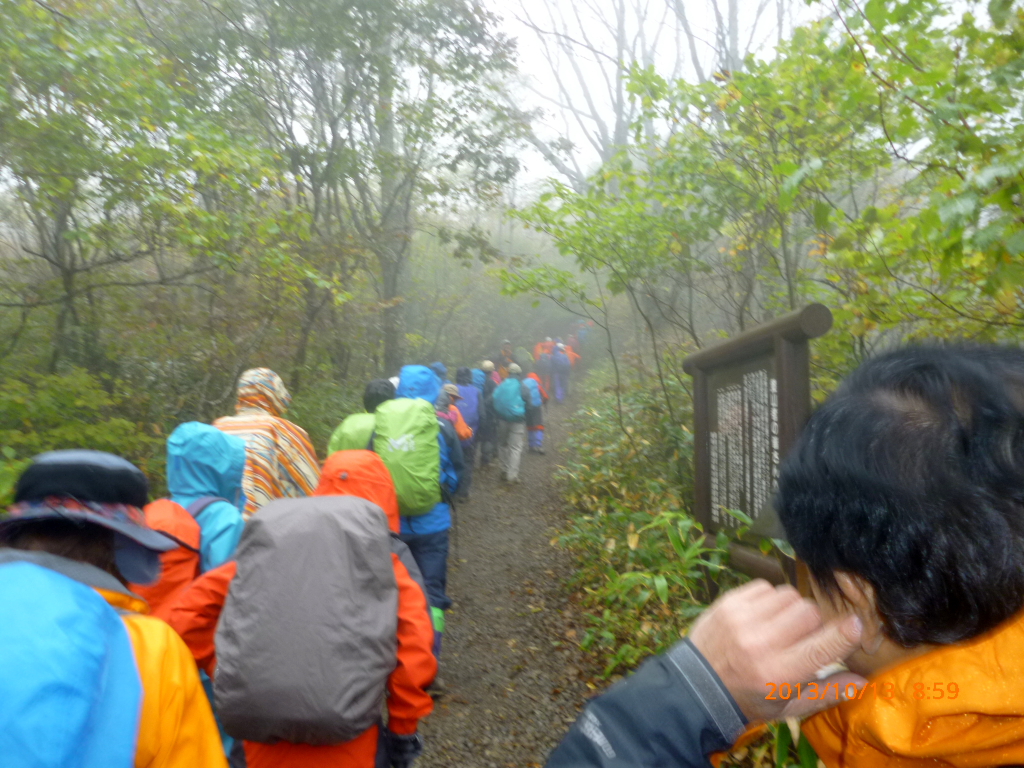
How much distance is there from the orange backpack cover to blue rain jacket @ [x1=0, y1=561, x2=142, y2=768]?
1.45 m

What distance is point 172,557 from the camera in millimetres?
2408

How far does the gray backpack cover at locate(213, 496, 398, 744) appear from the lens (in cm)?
183

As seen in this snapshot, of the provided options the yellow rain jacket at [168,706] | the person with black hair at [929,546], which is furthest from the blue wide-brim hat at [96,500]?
the person with black hair at [929,546]

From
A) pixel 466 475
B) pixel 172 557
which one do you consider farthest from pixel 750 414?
pixel 466 475

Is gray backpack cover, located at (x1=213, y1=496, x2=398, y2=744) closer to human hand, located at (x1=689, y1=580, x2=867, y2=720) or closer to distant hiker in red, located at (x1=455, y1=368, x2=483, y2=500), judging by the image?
human hand, located at (x1=689, y1=580, x2=867, y2=720)

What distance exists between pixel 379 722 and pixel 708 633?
176 centimetres

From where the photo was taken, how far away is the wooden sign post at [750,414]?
2.64 metres

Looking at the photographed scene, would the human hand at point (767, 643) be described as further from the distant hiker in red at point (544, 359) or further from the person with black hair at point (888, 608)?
the distant hiker in red at point (544, 359)

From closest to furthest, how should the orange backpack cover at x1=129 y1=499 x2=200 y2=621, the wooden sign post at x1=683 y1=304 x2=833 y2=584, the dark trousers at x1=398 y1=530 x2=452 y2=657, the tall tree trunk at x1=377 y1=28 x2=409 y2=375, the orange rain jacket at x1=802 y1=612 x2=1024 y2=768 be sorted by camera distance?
1. the orange rain jacket at x1=802 y1=612 x2=1024 y2=768
2. the orange backpack cover at x1=129 y1=499 x2=200 y2=621
3. the wooden sign post at x1=683 y1=304 x2=833 y2=584
4. the dark trousers at x1=398 y1=530 x2=452 y2=657
5. the tall tree trunk at x1=377 y1=28 x2=409 y2=375

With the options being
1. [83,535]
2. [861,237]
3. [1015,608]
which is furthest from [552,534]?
[1015,608]

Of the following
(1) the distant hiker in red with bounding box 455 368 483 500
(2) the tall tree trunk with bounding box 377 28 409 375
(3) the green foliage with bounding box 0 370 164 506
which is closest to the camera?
(3) the green foliage with bounding box 0 370 164 506

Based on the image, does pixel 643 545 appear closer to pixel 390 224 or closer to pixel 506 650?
pixel 506 650
